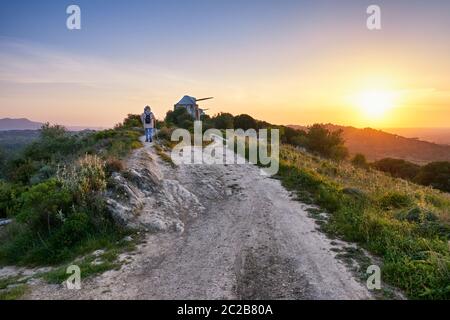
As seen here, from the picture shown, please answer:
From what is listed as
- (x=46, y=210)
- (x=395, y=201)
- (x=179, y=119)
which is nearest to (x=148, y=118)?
(x=46, y=210)

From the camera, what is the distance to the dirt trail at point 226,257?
6305 mm

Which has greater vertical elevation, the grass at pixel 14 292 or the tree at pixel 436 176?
the grass at pixel 14 292

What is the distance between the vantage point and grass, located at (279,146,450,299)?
20.9 ft

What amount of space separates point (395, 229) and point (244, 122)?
164 ft

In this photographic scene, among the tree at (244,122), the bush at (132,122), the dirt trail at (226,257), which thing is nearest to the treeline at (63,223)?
the dirt trail at (226,257)

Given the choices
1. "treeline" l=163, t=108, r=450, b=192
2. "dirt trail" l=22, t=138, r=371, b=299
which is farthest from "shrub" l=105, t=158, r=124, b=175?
"treeline" l=163, t=108, r=450, b=192

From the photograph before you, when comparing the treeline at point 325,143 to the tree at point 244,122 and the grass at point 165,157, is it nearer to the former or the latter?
the tree at point 244,122

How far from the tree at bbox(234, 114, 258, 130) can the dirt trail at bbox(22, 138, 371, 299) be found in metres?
44.7

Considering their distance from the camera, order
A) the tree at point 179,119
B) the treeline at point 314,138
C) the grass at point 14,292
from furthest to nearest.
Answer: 1. the treeline at point 314,138
2. the tree at point 179,119
3. the grass at point 14,292

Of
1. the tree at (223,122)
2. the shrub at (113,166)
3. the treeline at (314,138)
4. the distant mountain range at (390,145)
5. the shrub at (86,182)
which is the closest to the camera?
the shrub at (86,182)

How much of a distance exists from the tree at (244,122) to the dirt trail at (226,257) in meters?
44.7

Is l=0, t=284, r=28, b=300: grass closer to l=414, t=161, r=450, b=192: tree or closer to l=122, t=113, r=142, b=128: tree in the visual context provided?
l=122, t=113, r=142, b=128: tree
